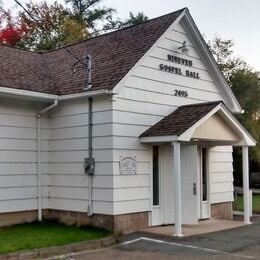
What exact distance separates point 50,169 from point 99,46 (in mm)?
4402

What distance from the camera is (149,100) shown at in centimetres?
1391

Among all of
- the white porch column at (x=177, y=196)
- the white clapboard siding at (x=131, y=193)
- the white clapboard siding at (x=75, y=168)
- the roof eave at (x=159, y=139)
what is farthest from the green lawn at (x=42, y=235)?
the roof eave at (x=159, y=139)

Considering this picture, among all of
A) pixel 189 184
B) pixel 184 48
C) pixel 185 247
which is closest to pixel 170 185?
pixel 189 184

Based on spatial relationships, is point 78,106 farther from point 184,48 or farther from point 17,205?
point 184,48

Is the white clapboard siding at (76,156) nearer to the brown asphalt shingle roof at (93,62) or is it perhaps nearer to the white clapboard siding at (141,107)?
the white clapboard siding at (141,107)

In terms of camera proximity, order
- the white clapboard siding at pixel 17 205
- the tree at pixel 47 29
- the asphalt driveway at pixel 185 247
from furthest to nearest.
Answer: the tree at pixel 47 29
the white clapboard siding at pixel 17 205
the asphalt driveway at pixel 185 247

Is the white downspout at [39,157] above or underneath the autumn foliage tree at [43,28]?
underneath

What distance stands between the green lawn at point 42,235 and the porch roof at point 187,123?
2847mm

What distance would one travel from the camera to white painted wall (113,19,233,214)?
42.0 ft

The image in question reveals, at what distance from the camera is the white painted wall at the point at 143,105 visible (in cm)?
1280

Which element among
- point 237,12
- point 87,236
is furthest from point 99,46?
point 87,236

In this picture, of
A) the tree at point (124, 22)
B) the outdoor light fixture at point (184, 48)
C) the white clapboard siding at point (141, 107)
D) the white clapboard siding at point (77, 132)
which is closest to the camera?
the white clapboard siding at point (77, 132)

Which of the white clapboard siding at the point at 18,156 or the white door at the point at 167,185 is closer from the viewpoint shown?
the white clapboard siding at the point at 18,156

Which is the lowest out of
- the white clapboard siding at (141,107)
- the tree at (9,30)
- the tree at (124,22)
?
the white clapboard siding at (141,107)
